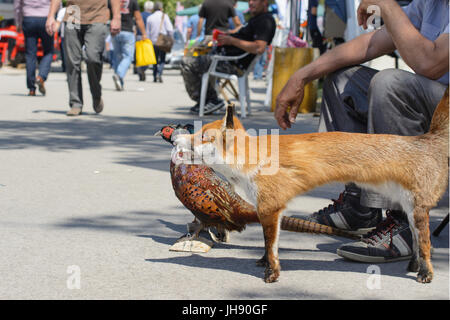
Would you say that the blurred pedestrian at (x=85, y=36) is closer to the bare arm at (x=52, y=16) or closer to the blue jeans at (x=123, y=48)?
the bare arm at (x=52, y=16)

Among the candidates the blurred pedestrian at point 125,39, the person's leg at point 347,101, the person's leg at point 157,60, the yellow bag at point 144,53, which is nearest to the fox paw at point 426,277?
the person's leg at point 347,101

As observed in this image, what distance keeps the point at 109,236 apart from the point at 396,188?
5.48 ft

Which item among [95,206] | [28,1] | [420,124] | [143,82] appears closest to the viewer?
[420,124]

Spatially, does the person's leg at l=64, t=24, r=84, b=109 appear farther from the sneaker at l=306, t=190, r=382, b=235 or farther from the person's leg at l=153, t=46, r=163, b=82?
the person's leg at l=153, t=46, r=163, b=82

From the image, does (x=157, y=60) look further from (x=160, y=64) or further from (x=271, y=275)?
(x=271, y=275)

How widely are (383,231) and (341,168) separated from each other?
0.66 meters

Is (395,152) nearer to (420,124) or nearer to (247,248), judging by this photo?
(420,124)

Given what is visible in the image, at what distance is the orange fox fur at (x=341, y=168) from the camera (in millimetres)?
3008

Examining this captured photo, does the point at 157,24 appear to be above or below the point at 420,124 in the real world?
below

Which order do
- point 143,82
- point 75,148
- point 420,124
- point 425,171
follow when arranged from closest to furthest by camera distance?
1. point 425,171
2. point 420,124
3. point 75,148
4. point 143,82

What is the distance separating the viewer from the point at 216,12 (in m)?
11.1

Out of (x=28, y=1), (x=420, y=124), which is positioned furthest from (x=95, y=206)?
(x=28, y=1)

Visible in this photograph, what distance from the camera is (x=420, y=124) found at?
3.49 m

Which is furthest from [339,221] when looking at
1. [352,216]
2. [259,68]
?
[259,68]
